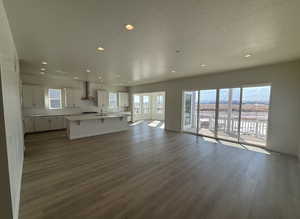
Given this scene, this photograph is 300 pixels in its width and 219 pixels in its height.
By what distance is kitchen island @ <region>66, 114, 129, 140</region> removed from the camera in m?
5.50

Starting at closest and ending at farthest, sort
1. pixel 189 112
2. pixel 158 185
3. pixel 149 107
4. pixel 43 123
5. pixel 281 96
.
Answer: pixel 158 185
pixel 281 96
pixel 43 123
pixel 189 112
pixel 149 107

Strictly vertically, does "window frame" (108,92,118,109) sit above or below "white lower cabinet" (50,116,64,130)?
above

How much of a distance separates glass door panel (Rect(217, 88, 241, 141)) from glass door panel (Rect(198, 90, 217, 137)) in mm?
301

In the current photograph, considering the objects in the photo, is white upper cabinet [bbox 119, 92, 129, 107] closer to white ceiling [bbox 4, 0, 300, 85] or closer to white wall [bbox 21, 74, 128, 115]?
white wall [bbox 21, 74, 128, 115]

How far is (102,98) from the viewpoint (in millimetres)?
8820

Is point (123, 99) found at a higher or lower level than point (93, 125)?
higher

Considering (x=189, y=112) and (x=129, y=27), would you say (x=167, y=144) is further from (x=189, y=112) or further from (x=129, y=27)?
(x=129, y=27)

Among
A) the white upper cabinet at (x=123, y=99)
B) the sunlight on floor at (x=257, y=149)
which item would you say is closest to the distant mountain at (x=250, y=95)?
the sunlight on floor at (x=257, y=149)

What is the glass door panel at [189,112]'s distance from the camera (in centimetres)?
687

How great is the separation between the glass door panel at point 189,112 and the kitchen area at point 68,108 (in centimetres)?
327

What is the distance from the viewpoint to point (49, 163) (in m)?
3.27

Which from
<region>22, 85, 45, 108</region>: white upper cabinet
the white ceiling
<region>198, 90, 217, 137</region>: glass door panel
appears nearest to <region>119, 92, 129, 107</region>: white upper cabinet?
<region>22, 85, 45, 108</region>: white upper cabinet

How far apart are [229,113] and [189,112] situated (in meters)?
1.98

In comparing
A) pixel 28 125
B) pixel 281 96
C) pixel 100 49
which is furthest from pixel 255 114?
pixel 28 125
